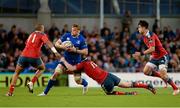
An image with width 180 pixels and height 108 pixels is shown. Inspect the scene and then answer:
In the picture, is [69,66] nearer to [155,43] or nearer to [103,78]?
[103,78]

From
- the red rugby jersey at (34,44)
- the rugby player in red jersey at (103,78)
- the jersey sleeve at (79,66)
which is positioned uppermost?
the red rugby jersey at (34,44)

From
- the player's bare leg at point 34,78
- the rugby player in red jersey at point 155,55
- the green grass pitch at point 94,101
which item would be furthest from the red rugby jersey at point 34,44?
the rugby player in red jersey at point 155,55

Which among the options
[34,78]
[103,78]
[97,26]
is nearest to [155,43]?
[103,78]

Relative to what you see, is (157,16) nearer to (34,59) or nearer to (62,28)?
(62,28)

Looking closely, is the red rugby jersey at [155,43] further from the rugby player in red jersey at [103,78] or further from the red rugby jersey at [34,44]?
the red rugby jersey at [34,44]

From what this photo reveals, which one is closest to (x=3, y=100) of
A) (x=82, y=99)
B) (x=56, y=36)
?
(x=82, y=99)

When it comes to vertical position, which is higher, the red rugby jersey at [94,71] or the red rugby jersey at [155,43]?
the red rugby jersey at [155,43]

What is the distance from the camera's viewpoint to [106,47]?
33.4 meters

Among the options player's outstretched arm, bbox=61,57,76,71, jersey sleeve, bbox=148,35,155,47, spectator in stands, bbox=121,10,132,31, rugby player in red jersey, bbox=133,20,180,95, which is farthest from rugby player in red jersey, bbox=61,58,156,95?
spectator in stands, bbox=121,10,132,31

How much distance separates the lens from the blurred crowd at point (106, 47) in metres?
31.1

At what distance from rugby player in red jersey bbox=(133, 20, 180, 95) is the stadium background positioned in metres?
9.22

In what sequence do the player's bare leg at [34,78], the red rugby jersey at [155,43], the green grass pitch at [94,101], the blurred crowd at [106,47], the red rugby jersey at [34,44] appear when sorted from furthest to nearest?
the blurred crowd at [106,47], the player's bare leg at [34,78], the red rugby jersey at [34,44], the red rugby jersey at [155,43], the green grass pitch at [94,101]

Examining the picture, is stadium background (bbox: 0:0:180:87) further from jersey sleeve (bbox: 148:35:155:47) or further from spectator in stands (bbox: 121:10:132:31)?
jersey sleeve (bbox: 148:35:155:47)

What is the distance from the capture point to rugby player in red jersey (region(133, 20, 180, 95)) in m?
21.0
